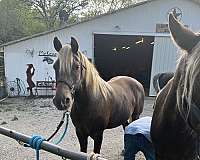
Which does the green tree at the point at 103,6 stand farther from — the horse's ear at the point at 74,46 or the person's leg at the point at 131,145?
the person's leg at the point at 131,145

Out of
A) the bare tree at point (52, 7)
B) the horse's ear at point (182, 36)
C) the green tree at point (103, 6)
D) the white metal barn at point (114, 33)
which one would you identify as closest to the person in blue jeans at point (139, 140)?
the horse's ear at point (182, 36)

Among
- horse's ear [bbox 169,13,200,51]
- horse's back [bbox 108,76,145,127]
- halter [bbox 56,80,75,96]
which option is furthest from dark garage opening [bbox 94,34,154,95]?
horse's ear [bbox 169,13,200,51]

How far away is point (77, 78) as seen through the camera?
4.26 metres

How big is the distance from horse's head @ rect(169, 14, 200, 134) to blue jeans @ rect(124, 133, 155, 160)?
1.79 m

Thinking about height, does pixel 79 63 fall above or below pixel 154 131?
above

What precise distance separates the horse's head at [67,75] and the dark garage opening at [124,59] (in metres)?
15.4

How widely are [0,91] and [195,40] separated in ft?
47.5

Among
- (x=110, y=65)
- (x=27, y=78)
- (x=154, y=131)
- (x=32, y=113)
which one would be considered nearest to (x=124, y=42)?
(x=110, y=65)

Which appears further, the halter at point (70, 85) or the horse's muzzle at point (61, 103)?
the halter at point (70, 85)

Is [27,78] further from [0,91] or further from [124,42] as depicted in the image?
[124,42]

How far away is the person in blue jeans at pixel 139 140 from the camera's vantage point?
11.1 feet

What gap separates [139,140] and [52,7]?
29428 millimetres

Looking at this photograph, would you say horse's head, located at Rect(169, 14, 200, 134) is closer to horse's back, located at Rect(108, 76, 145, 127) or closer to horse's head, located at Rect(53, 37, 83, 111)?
horse's head, located at Rect(53, 37, 83, 111)

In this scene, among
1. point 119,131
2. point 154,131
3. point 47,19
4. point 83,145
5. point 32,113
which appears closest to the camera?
point 154,131
